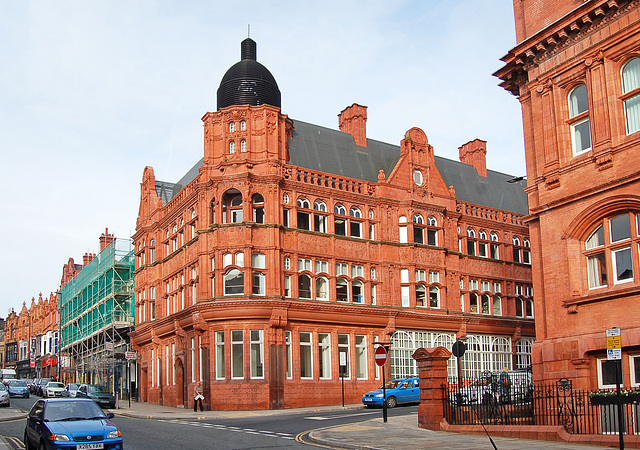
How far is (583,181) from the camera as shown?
21797 millimetres

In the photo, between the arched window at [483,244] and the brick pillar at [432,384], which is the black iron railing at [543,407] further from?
the arched window at [483,244]

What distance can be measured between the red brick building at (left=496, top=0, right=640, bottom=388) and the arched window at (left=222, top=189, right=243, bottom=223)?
2001 cm

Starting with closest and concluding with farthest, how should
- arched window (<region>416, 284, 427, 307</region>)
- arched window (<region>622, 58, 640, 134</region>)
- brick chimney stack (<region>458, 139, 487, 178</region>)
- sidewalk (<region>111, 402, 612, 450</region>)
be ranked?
sidewalk (<region>111, 402, 612, 450</region>) → arched window (<region>622, 58, 640, 134</region>) → arched window (<region>416, 284, 427, 307</region>) → brick chimney stack (<region>458, 139, 487, 178</region>)

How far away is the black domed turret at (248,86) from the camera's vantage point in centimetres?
4216

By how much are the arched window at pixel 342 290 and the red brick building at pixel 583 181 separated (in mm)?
19762

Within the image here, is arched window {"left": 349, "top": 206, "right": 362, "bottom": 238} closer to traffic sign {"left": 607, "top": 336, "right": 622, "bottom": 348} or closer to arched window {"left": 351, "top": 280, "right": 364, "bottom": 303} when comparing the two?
arched window {"left": 351, "top": 280, "right": 364, "bottom": 303}

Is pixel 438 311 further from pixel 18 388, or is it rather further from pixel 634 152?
pixel 18 388

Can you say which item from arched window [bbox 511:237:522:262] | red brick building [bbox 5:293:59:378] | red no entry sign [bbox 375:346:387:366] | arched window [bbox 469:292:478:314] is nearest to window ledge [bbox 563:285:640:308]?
red no entry sign [bbox 375:346:387:366]

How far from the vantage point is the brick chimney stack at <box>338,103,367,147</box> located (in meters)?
49.1

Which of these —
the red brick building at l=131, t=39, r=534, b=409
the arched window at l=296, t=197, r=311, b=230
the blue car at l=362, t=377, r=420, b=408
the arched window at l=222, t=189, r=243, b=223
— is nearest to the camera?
the blue car at l=362, t=377, r=420, b=408

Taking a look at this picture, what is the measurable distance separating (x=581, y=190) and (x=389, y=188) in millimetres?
24238

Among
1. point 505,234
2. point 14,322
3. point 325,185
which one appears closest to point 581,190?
point 325,185

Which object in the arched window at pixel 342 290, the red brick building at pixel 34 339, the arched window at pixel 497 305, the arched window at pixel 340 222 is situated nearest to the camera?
the arched window at pixel 342 290

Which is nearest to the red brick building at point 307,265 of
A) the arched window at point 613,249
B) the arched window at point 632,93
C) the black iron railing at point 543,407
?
the black iron railing at point 543,407
